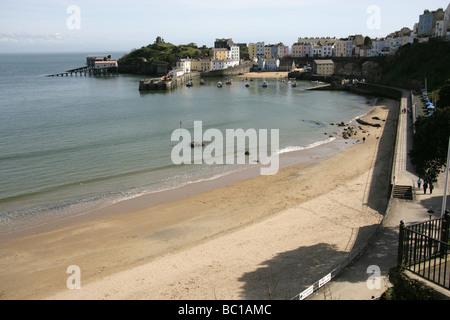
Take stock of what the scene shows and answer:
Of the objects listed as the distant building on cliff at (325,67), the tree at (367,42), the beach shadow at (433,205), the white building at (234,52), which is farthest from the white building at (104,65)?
the beach shadow at (433,205)

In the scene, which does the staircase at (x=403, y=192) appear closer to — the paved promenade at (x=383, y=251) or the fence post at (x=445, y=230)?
the paved promenade at (x=383, y=251)

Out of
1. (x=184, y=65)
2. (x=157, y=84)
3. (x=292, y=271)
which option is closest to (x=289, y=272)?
(x=292, y=271)

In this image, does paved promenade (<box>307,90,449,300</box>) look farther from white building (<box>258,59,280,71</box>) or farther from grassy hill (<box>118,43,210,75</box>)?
grassy hill (<box>118,43,210,75</box>)

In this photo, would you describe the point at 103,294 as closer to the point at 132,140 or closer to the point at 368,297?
the point at 368,297

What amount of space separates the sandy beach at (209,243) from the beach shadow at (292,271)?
0.03m

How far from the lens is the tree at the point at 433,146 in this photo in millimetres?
14852

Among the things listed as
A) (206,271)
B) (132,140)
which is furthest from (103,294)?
(132,140)

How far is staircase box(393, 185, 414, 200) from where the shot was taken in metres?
15.9

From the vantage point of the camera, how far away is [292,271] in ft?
38.5

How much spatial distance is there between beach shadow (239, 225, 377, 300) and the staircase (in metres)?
3.50

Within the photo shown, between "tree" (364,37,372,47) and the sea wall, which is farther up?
"tree" (364,37,372,47)

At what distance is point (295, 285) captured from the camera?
35.6 feet

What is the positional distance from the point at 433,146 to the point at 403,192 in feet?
7.75

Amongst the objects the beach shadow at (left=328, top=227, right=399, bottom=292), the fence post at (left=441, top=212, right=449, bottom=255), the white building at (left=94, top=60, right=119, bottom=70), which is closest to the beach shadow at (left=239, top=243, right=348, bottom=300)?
the beach shadow at (left=328, top=227, right=399, bottom=292)
